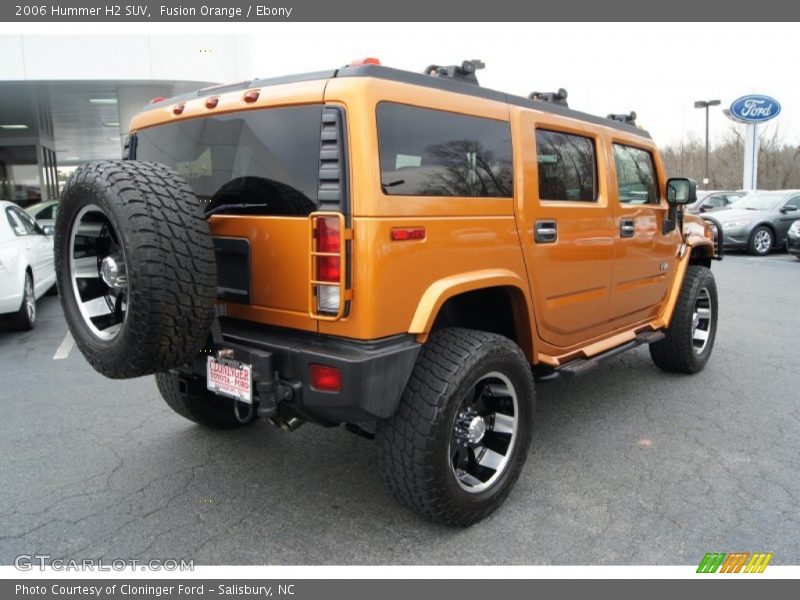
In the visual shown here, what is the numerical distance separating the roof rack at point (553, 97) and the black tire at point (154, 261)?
84.7 inches

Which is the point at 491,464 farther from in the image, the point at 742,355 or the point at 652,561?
the point at 742,355

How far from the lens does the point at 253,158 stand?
9.34 feet

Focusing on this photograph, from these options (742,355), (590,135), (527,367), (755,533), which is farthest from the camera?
(742,355)

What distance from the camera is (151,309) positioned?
2.41m

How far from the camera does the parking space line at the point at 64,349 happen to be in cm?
610

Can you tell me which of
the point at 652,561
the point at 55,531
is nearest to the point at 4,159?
the point at 55,531

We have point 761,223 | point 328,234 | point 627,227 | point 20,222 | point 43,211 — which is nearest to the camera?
point 328,234

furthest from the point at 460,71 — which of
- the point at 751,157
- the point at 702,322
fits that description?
the point at 751,157

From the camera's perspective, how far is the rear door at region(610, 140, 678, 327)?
4152 millimetres

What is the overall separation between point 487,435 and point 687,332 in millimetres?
2644

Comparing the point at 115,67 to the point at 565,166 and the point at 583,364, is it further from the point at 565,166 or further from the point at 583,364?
the point at 583,364

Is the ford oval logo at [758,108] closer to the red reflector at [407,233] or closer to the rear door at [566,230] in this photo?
the rear door at [566,230]

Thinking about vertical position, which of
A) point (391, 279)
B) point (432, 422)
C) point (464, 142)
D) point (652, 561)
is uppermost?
point (464, 142)

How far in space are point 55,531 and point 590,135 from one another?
12.0 ft
